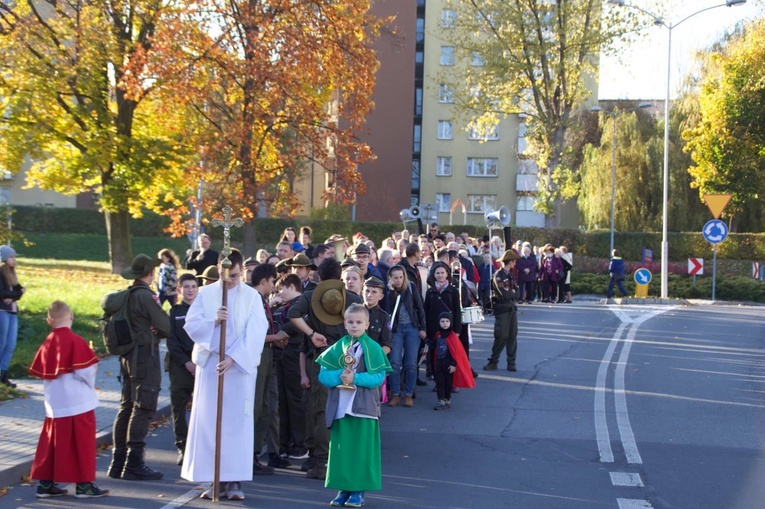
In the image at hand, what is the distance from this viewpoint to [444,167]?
232ft

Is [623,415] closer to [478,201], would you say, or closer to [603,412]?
[603,412]

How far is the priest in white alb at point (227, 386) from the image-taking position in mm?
7566

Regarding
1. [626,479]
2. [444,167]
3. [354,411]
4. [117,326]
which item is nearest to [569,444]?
[626,479]

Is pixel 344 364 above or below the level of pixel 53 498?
above

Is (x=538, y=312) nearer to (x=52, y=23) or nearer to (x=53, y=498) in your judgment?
(x=52, y=23)

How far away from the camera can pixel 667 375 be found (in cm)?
1455

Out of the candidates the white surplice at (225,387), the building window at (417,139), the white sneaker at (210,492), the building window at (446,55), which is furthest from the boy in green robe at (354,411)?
the building window at (417,139)

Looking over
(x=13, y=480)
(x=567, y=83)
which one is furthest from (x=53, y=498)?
(x=567, y=83)

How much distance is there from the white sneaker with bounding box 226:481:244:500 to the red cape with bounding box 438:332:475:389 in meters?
4.68

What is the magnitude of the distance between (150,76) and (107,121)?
477 cm

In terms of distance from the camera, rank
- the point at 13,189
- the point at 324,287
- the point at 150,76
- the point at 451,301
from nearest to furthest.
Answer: the point at 324,287 → the point at 451,301 → the point at 150,76 → the point at 13,189

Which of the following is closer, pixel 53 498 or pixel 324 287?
pixel 53 498

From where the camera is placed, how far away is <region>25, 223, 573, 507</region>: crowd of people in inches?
296

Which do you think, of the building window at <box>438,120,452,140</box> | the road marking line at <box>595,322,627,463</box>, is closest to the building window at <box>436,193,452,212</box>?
the building window at <box>438,120,452,140</box>
